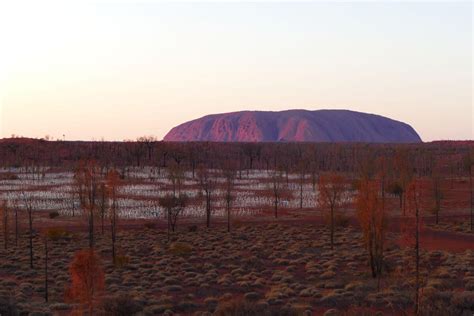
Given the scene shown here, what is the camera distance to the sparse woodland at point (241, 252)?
81.6 ft

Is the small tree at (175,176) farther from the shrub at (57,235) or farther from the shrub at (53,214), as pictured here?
the shrub at (57,235)

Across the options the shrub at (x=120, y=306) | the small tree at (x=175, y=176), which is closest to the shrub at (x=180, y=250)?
the shrub at (x=120, y=306)

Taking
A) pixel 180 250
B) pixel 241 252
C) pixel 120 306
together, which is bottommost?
pixel 241 252

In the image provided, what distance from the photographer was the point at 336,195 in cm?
4903

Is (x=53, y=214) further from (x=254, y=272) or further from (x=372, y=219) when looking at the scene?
(x=372, y=219)

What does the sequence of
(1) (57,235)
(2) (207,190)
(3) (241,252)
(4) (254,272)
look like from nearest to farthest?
(4) (254,272), (3) (241,252), (1) (57,235), (2) (207,190)

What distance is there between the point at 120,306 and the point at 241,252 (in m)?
22.9

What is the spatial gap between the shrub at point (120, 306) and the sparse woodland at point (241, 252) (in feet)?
0.18

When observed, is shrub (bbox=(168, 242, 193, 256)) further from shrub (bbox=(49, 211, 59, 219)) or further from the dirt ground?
shrub (bbox=(49, 211, 59, 219))

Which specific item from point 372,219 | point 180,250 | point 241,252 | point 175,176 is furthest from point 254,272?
point 175,176

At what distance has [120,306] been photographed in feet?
78.3

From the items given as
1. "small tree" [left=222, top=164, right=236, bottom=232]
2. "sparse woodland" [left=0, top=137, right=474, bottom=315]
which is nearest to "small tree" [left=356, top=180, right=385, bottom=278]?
"sparse woodland" [left=0, top=137, right=474, bottom=315]

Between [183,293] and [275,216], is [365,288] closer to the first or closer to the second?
[183,293]

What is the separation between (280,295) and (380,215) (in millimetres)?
9076
